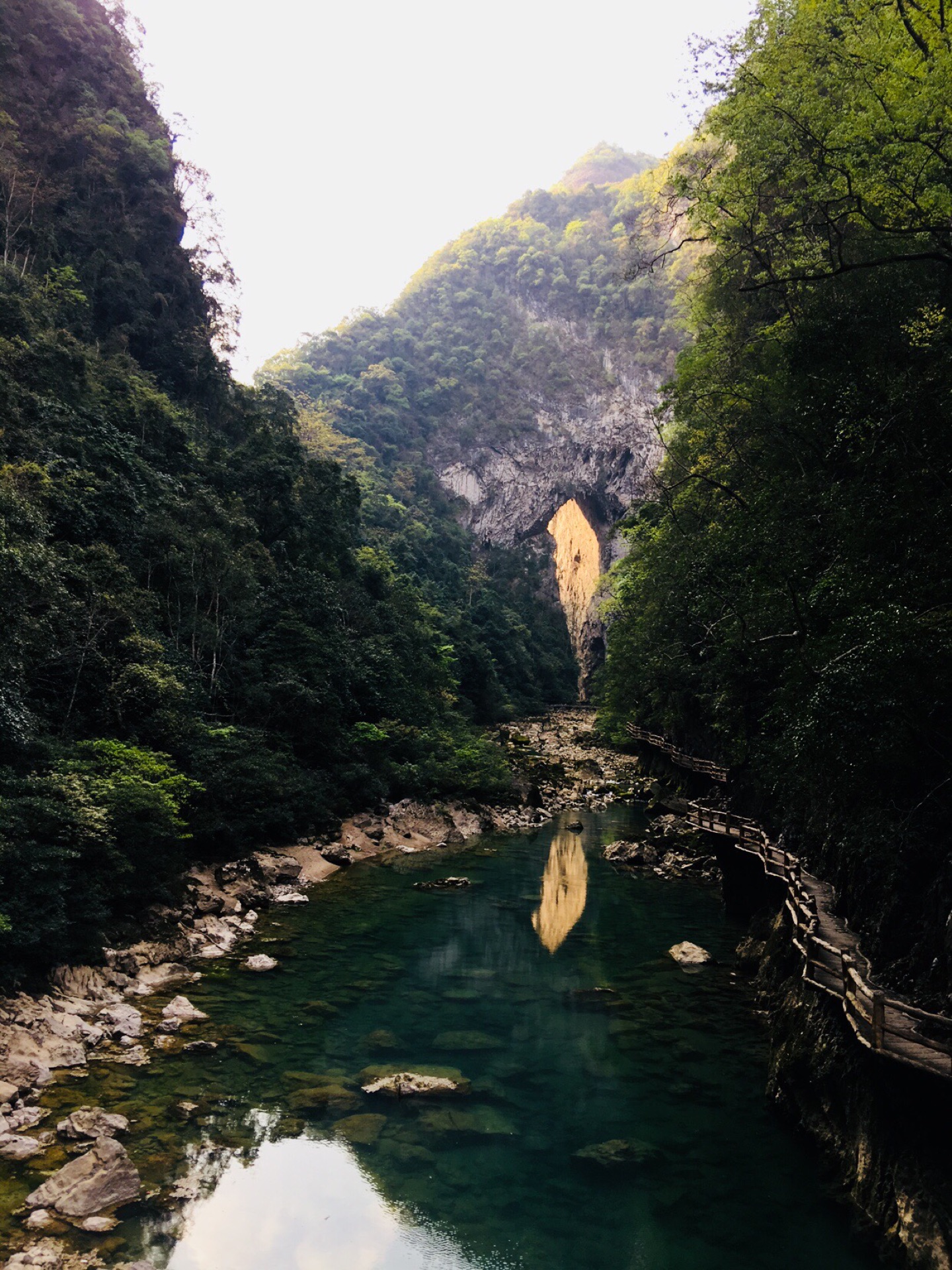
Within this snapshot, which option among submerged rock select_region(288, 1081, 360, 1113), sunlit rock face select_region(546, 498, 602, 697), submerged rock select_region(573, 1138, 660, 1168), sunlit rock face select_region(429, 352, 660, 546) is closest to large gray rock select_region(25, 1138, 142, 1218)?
submerged rock select_region(288, 1081, 360, 1113)

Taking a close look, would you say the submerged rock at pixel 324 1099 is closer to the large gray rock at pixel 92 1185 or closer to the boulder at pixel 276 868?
the large gray rock at pixel 92 1185

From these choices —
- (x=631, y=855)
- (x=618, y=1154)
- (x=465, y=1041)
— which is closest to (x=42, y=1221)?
(x=618, y=1154)

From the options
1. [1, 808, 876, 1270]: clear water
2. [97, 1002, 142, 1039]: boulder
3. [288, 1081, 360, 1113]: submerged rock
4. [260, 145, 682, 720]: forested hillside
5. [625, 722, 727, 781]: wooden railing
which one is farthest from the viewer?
[260, 145, 682, 720]: forested hillside

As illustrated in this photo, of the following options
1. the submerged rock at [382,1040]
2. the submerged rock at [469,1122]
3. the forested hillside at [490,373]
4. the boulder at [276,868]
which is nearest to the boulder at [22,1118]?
the submerged rock at [469,1122]

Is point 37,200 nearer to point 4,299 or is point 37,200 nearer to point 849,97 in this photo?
point 4,299

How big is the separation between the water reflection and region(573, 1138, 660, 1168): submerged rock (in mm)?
1638

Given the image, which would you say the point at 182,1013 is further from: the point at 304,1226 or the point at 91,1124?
the point at 304,1226

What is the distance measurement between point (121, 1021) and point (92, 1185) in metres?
3.13

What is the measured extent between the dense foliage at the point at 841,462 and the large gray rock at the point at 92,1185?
275 inches

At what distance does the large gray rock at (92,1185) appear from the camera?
5672 mm

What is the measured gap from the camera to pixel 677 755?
26.2 meters

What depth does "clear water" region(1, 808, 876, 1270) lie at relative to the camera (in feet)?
19.8

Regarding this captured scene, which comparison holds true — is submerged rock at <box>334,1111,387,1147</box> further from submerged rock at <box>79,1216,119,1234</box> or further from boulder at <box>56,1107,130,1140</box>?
submerged rock at <box>79,1216,119,1234</box>

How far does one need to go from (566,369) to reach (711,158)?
206 ft
